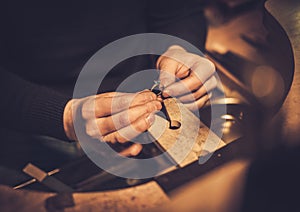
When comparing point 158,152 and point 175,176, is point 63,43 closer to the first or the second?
point 158,152

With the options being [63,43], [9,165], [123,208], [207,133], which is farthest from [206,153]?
[63,43]

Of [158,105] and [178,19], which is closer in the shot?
[158,105]

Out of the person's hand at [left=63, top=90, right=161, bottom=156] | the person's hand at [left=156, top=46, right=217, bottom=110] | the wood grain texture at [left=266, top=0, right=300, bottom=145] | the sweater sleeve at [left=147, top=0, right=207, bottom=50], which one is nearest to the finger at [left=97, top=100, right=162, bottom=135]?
the person's hand at [left=63, top=90, right=161, bottom=156]

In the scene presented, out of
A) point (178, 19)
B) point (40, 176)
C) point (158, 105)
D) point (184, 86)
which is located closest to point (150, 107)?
point (158, 105)

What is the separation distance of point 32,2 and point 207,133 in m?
0.62

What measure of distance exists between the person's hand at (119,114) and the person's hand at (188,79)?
0.37 ft

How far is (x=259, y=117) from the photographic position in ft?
2.31

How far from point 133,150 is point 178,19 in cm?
59

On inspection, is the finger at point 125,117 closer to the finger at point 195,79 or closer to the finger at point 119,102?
the finger at point 119,102

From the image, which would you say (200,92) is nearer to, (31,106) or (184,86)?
(184,86)

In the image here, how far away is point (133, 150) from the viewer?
689mm

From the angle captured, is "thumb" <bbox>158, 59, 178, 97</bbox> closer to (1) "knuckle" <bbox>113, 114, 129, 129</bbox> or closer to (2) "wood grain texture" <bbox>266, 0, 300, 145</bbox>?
(1) "knuckle" <bbox>113, 114, 129, 129</bbox>

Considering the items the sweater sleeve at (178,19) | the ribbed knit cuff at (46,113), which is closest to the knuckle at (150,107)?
the ribbed knit cuff at (46,113)

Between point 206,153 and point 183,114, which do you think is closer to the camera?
point 206,153
